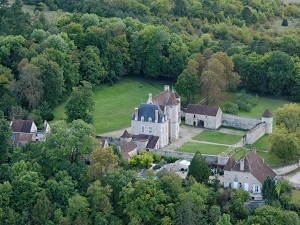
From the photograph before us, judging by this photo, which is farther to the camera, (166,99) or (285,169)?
(166,99)

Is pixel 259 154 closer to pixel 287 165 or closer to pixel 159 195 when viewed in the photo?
pixel 287 165

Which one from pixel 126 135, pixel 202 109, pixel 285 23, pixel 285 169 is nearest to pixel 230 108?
pixel 202 109

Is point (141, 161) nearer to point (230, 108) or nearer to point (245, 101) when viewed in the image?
point (230, 108)

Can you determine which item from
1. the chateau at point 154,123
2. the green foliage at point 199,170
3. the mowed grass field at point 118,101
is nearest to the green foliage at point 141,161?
the chateau at point 154,123

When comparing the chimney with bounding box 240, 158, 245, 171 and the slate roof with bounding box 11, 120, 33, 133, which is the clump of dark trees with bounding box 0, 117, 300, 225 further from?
the slate roof with bounding box 11, 120, 33, 133

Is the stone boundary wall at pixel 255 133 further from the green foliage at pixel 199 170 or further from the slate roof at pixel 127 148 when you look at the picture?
the green foliage at pixel 199 170

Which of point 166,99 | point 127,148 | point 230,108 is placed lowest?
point 230,108

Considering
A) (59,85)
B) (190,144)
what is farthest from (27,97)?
(190,144)
